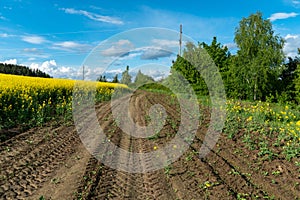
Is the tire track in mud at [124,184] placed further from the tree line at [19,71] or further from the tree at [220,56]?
the tree line at [19,71]

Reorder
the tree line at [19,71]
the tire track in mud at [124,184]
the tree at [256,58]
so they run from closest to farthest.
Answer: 1. the tire track in mud at [124,184]
2. the tree at [256,58]
3. the tree line at [19,71]

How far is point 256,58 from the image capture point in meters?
28.3

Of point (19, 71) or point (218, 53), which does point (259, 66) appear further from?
point (19, 71)

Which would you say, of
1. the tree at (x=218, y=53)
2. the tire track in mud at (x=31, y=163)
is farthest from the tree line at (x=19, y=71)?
the tire track in mud at (x=31, y=163)

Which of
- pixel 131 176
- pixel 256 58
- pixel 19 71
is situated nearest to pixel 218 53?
pixel 256 58

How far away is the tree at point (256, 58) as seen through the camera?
91.9 feet

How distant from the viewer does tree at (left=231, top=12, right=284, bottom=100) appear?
91.9ft

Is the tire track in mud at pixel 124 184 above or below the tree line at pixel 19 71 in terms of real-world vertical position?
below

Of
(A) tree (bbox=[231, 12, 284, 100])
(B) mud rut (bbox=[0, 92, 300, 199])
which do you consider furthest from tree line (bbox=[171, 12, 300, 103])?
(B) mud rut (bbox=[0, 92, 300, 199])

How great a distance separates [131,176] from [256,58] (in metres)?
25.5

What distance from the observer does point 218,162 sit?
6.84 meters

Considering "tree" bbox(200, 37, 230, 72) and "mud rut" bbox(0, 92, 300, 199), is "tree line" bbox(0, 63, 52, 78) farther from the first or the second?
"mud rut" bbox(0, 92, 300, 199)

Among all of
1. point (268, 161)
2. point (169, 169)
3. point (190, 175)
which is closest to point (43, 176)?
point (169, 169)

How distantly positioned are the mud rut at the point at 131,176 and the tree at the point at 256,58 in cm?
2200
